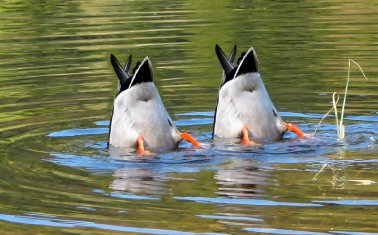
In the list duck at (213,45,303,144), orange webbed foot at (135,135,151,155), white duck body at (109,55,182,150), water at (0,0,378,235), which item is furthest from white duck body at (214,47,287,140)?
orange webbed foot at (135,135,151,155)

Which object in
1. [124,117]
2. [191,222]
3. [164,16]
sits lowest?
[191,222]

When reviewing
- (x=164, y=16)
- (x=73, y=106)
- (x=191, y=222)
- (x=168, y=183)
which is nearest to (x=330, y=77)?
(x=73, y=106)

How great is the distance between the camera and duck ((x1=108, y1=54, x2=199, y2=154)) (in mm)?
6805

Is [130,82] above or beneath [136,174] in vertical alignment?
above

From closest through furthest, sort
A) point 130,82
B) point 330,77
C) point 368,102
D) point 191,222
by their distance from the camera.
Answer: point 191,222 → point 130,82 → point 368,102 → point 330,77

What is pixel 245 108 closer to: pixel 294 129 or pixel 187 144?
pixel 294 129

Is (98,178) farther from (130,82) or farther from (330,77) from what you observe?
(330,77)

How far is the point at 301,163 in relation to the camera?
20.6 feet

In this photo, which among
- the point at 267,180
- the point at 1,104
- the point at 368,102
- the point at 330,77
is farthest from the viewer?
the point at 330,77

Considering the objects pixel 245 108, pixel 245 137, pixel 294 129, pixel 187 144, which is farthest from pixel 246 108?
pixel 187 144

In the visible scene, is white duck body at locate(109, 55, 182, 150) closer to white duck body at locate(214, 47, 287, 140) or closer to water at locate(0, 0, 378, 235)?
water at locate(0, 0, 378, 235)

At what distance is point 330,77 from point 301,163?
Result: 4.51 metres

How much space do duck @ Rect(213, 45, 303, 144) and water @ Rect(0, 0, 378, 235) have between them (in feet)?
0.66

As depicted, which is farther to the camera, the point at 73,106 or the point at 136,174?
the point at 73,106
